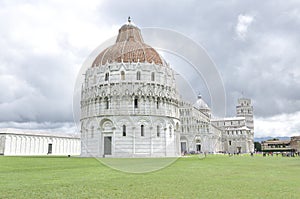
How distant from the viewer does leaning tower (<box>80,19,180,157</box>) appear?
53188 mm

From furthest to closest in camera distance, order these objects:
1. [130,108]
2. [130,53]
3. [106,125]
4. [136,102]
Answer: [130,53]
[106,125]
[136,102]
[130,108]

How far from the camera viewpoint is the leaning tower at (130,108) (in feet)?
174

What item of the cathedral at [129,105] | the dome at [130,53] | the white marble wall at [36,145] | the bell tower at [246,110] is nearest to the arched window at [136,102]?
the cathedral at [129,105]

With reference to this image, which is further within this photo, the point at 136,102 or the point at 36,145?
the point at 36,145

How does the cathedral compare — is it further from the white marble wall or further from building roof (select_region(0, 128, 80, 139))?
building roof (select_region(0, 128, 80, 139))

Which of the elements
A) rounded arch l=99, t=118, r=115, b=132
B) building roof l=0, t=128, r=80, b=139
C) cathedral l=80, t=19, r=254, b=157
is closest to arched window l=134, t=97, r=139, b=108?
cathedral l=80, t=19, r=254, b=157

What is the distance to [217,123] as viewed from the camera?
156875mm

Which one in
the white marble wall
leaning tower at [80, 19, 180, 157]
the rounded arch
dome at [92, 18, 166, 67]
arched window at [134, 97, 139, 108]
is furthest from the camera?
the white marble wall

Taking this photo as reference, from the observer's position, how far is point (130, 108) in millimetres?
53469

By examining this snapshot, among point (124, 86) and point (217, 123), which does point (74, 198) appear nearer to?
point (124, 86)

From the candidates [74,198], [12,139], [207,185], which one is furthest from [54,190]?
[12,139]

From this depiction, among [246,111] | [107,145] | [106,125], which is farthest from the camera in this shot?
[246,111]

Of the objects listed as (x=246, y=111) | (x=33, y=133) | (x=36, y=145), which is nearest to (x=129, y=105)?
(x=36, y=145)

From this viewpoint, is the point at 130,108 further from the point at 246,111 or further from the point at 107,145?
the point at 246,111
